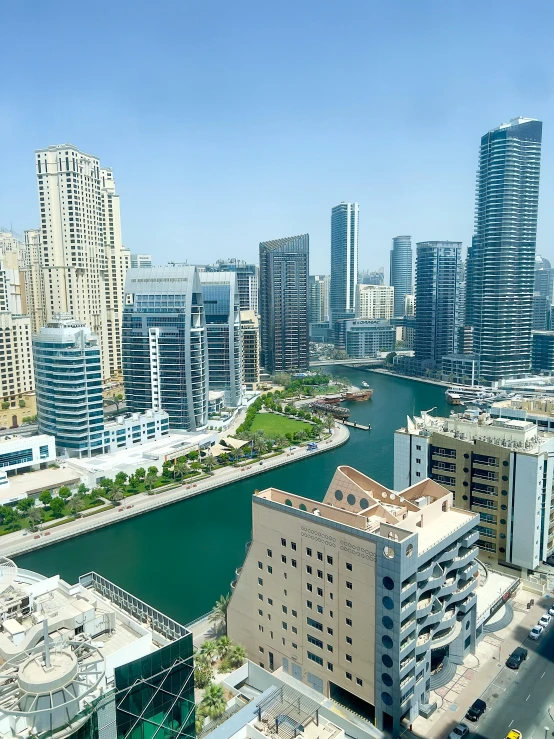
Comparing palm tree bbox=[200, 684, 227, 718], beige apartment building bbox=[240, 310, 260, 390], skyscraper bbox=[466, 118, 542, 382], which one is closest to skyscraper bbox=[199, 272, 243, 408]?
beige apartment building bbox=[240, 310, 260, 390]

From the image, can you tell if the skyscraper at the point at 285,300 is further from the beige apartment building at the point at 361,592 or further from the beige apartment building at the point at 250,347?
the beige apartment building at the point at 361,592

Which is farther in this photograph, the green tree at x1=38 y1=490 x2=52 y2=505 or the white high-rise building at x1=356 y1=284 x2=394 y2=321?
the white high-rise building at x1=356 y1=284 x2=394 y2=321

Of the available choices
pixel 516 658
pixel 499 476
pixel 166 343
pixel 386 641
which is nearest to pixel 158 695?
pixel 386 641

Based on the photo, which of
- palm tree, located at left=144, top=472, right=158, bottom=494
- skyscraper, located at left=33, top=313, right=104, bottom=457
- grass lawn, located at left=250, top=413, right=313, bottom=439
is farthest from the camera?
grass lawn, located at left=250, top=413, right=313, bottom=439

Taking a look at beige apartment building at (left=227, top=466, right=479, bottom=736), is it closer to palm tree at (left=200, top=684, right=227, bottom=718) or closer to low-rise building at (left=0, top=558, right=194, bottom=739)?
palm tree at (left=200, top=684, right=227, bottom=718)

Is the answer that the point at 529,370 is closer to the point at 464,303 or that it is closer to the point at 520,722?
the point at 464,303

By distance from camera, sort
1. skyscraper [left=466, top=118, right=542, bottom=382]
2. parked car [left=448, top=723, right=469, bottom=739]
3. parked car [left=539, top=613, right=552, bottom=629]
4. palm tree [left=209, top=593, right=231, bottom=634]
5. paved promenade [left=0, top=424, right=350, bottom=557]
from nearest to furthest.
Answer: parked car [left=448, top=723, right=469, bottom=739] < palm tree [left=209, top=593, right=231, bottom=634] < parked car [left=539, top=613, right=552, bottom=629] < paved promenade [left=0, top=424, right=350, bottom=557] < skyscraper [left=466, top=118, right=542, bottom=382]

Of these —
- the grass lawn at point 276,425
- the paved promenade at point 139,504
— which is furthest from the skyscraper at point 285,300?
the paved promenade at point 139,504

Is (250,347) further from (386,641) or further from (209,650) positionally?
(386,641)

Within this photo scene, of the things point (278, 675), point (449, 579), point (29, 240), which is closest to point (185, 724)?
point (278, 675)
